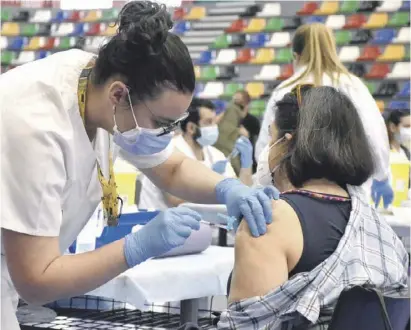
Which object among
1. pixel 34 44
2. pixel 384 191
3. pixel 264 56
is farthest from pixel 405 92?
pixel 34 44

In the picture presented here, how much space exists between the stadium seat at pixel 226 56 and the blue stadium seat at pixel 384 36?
2.01m

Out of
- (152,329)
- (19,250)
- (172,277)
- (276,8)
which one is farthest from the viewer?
(276,8)

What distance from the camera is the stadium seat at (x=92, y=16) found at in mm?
11523

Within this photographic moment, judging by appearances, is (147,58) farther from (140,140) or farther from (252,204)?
(252,204)

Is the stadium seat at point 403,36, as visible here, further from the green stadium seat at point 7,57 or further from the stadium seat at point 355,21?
the green stadium seat at point 7,57

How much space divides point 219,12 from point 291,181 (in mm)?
9280

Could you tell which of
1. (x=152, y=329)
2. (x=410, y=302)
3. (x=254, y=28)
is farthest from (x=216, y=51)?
(x=410, y=302)

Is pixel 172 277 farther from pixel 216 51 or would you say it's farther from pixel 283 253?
pixel 216 51

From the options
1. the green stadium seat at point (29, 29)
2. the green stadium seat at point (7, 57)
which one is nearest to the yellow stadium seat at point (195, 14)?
the green stadium seat at point (29, 29)

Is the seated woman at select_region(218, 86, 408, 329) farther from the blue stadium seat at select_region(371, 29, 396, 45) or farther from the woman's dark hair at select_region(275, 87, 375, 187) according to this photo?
the blue stadium seat at select_region(371, 29, 396, 45)

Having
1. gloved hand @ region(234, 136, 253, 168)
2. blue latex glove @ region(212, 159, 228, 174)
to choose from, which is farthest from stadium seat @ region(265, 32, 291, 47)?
blue latex glove @ region(212, 159, 228, 174)

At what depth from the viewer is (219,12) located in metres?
10.8

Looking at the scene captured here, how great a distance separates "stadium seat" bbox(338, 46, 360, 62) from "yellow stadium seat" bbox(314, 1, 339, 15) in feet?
1.95

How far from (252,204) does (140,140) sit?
0.93 feet
